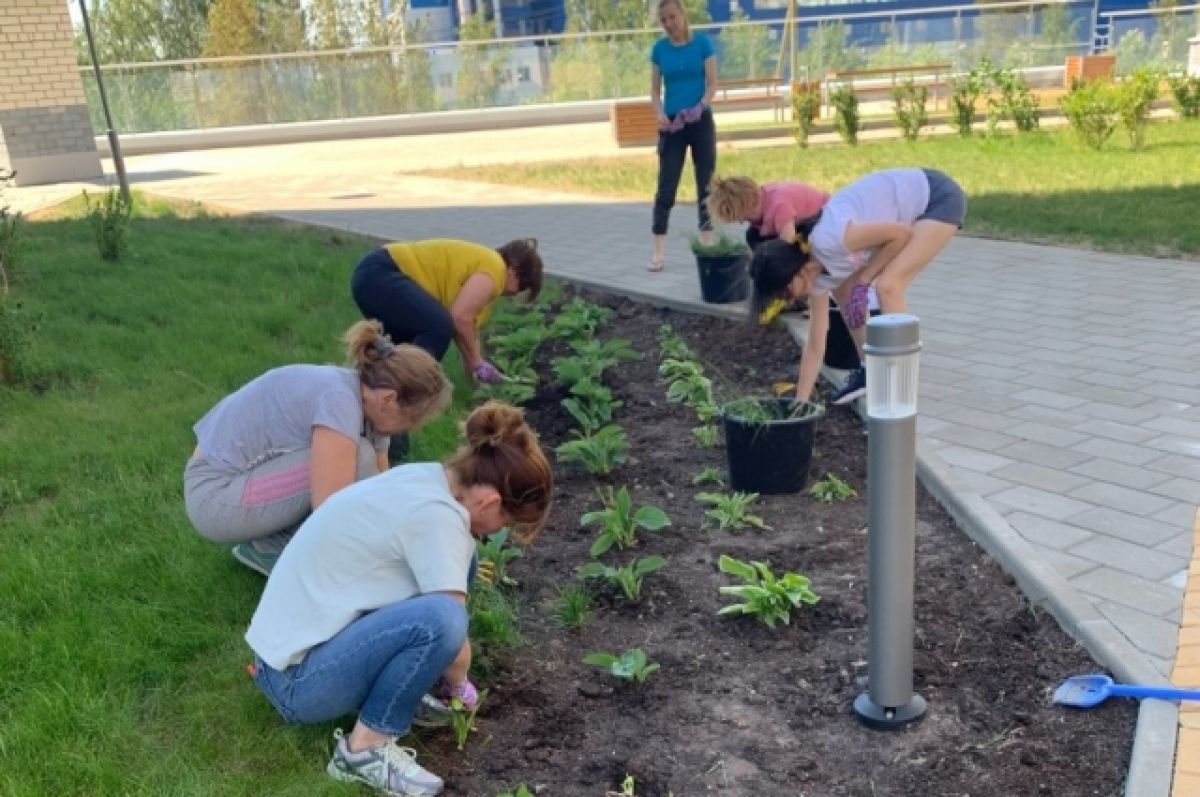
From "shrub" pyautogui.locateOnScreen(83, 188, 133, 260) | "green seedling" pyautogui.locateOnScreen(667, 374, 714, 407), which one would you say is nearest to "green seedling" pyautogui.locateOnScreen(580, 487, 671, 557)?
"green seedling" pyautogui.locateOnScreen(667, 374, 714, 407)

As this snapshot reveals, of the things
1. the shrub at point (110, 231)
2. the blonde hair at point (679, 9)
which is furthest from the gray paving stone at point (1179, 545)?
the shrub at point (110, 231)

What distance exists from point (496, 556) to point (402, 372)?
2.49ft

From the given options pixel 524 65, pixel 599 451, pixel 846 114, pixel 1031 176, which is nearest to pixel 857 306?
pixel 599 451

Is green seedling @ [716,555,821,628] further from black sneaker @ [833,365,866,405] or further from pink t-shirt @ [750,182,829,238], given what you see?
pink t-shirt @ [750,182,829,238]

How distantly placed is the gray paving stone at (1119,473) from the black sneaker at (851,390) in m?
1.13

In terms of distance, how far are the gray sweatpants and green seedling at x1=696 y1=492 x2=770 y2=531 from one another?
1.31 meters

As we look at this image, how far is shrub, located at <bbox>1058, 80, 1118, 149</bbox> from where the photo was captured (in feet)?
43.5

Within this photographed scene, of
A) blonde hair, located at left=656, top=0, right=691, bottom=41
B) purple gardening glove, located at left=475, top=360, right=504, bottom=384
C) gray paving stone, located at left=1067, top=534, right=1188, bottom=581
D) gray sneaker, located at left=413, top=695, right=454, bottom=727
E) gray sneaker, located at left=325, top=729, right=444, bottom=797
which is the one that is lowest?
gray paving stone, located at left=1067, top=534, right=1188, bottom=581

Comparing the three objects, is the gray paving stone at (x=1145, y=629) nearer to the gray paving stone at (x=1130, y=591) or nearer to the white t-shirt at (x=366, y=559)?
the gray paving stone at (x=1130, y=591)

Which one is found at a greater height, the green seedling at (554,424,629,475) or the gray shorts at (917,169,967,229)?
the gray shorts at (917,169,967,229)

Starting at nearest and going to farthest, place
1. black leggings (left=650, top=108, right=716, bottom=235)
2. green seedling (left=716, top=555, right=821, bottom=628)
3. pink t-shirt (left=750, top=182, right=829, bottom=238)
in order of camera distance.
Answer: green seedling (left=716, top=555, right=821, bottom=628)
pink t-shirt (left=750, top=182, right=829, bottom=238)
black leggings (left=650, top=108, right=716, bottom=235)

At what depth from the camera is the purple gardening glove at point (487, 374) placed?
5.45 m

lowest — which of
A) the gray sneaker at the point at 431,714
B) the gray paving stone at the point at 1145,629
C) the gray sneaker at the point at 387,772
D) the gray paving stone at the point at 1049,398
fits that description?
the gray paving stone at the point at 1049,398

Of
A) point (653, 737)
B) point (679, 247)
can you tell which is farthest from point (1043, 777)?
point (679, 247)
